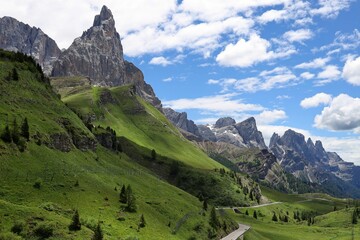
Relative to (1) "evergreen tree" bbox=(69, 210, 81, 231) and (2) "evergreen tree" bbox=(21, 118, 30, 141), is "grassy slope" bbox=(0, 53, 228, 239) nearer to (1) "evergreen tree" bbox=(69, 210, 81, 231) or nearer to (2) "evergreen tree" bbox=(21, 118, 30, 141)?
(1) "evergreen tree" bbox=(69, 210, 81, 231)

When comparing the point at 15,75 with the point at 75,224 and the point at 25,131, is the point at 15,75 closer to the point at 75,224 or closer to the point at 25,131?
the point at 25,131

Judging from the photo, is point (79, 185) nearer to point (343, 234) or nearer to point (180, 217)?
point (180, 217)

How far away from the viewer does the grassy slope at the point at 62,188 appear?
85.6m

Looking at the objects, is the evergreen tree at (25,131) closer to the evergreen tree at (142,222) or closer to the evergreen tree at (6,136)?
the evergreen tree at (6,136)

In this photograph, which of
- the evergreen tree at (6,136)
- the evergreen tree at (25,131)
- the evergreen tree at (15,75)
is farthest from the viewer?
the evergreen tree at (15,75)

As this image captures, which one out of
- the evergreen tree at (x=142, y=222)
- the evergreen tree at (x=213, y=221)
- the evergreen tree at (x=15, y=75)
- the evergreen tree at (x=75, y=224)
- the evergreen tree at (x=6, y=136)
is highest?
the evergreen tree at (x=15, y=75)

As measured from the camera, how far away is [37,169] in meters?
105

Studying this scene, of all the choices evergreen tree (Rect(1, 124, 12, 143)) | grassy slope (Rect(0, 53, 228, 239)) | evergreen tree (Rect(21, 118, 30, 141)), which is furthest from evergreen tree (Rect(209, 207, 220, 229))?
evergreen tree (Rect(1, 124, 12, 143))

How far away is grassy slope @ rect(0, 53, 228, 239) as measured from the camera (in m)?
85.6

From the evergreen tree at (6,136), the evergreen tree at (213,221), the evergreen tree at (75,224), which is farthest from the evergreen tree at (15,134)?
the evergreen tree at (213,221)

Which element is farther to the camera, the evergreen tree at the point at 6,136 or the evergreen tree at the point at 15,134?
the evergreen tree at the point at 15,134

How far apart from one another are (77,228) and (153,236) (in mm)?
25664

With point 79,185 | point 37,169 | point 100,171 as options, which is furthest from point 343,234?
point 37,169

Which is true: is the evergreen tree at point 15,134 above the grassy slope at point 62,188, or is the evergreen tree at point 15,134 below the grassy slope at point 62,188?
above
